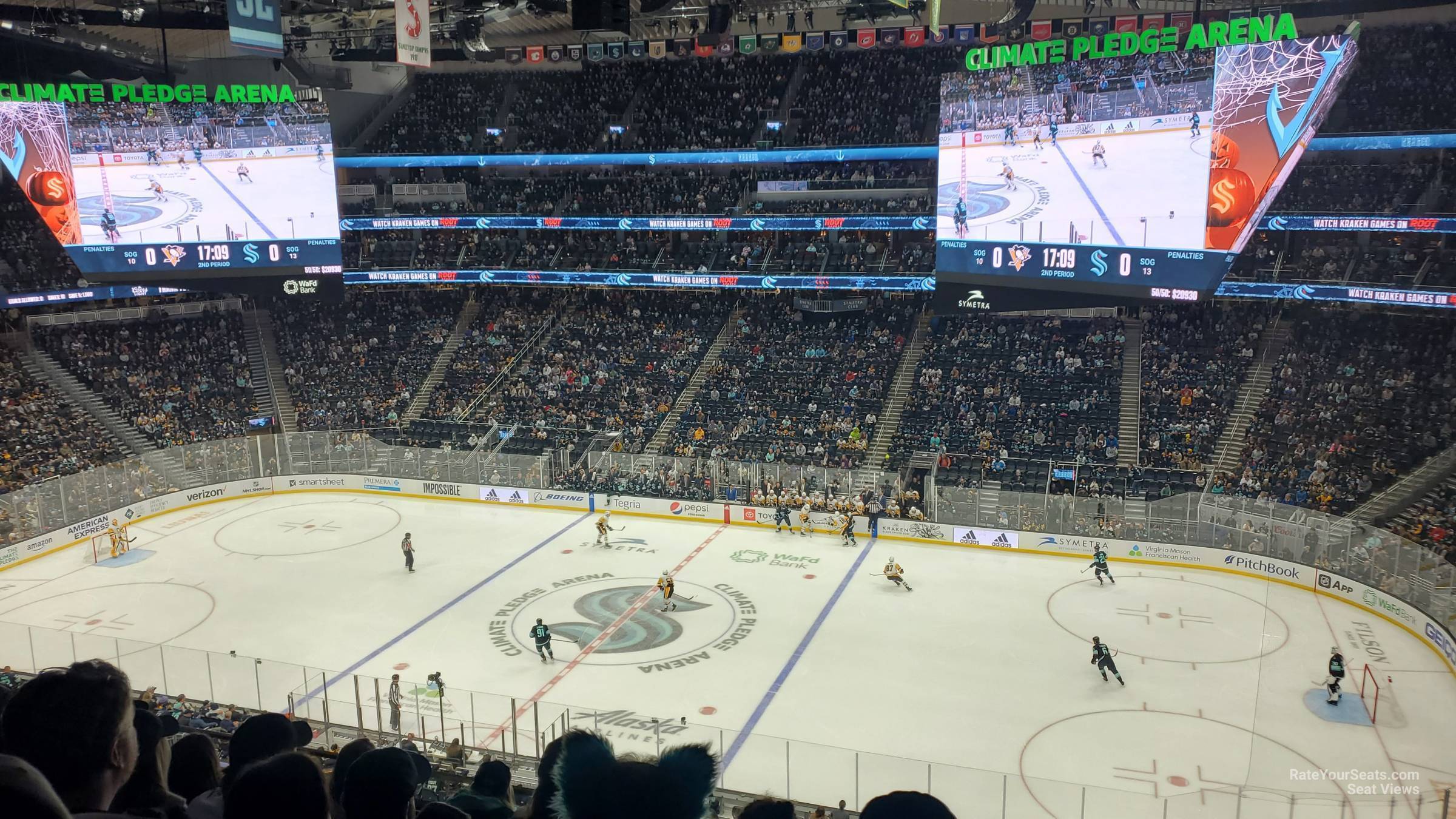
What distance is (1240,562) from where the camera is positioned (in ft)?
84.3

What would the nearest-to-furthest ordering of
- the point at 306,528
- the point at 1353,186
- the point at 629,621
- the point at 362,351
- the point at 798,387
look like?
the point at 629,621 < the point at 306,528 < the point at 1353,186 < the point at 798,387 < the point at 362,351

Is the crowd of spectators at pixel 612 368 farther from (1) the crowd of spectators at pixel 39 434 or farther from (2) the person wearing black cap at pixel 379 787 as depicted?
(2) the person wearing black cap at pixel 379 787

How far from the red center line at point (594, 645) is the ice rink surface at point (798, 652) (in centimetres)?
7

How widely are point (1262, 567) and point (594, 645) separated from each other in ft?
53.6

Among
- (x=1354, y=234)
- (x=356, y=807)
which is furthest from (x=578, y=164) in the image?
(x=356, y=807)

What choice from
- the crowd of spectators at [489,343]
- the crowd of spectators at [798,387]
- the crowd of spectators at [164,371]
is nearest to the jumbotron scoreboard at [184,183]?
the crowd of spectators at [164,371]

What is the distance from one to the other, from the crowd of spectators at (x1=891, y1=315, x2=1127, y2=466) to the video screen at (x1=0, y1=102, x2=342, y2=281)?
1929cm

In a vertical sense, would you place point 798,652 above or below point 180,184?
below

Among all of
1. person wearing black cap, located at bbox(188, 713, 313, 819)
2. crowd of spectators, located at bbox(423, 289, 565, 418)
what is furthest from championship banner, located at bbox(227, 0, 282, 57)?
crowd of spectators, located at bbox(423, 289, 565, 418)

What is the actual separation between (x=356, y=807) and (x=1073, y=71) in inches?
903

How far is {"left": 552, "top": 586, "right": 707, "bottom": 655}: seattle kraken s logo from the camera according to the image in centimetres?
2177

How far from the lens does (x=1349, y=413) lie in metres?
28.5

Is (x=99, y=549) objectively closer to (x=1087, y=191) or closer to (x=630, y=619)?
(x=630, y=619)

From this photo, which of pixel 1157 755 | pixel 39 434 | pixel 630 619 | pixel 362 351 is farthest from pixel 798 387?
pixel 39 434
